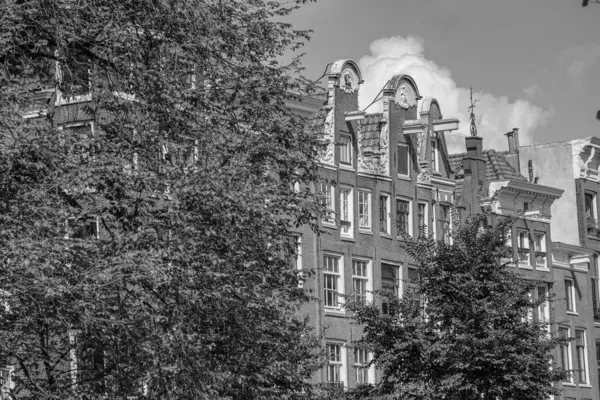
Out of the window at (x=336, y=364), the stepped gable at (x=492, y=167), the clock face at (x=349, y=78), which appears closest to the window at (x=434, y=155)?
the clock face at (x=349, y=78)

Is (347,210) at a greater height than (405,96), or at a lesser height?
lesser

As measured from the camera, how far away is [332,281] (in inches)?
1912

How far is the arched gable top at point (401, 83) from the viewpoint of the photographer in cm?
5278

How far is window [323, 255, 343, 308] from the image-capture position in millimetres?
48156

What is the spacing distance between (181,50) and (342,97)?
88.1ft

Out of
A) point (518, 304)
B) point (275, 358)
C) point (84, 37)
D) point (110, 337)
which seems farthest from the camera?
point (518, 304)

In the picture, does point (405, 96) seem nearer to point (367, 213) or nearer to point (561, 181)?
point (367, 213)

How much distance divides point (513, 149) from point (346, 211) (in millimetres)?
21865

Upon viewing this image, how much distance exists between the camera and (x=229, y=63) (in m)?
23.8

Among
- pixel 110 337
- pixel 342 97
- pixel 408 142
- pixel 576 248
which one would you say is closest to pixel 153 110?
pixel 110 337

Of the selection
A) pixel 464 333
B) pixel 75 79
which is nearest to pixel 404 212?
pixel 464 333

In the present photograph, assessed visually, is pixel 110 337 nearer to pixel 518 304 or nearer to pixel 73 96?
pixel 73 96

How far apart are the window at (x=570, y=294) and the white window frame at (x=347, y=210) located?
17.5 m

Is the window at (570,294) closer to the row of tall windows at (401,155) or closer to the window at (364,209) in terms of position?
the row of tall windows at (401,155)
